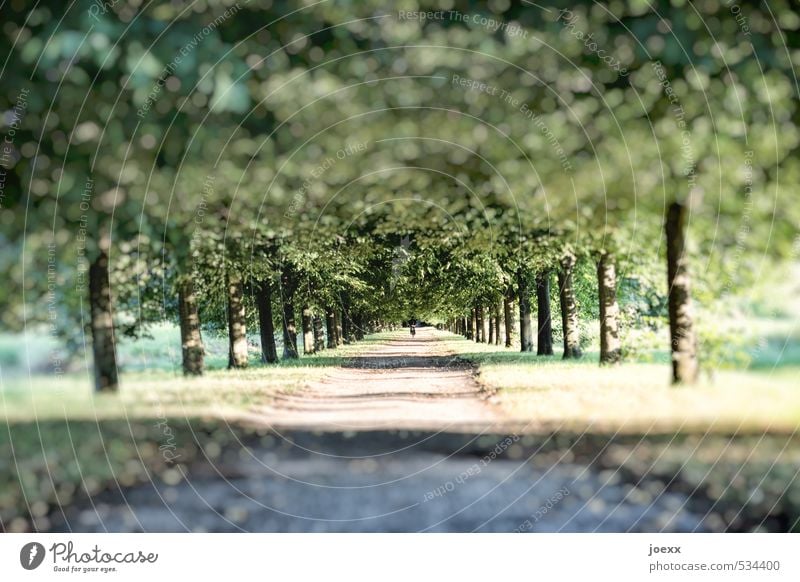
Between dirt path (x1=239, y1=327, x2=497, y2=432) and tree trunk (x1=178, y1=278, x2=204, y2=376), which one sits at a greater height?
tree trunk (x1=178, y1=278, x2=204, y2=376)

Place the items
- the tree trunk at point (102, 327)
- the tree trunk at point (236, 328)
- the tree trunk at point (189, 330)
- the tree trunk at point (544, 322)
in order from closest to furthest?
the tree trunk at point (102, 327), the tree trunk at point (189, 330), the tree trunk at point (236, 328), the tree trunk at point (544, 322)

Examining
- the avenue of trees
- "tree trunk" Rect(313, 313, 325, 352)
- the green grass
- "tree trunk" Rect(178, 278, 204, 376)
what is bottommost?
"tree trunk" Rect(313, 313, 325, 352)

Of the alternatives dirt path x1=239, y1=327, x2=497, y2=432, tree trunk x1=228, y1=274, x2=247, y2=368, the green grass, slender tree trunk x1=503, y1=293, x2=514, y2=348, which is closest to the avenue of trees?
the green grass

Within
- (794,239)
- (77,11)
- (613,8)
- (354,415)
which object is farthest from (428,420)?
(77,11)

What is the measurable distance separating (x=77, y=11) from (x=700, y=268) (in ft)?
31.6

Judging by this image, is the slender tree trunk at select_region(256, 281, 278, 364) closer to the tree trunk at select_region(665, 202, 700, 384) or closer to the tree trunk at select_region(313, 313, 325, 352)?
the tree trunk at select_region(313, 313, 325, 352)

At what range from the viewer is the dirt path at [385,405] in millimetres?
12484

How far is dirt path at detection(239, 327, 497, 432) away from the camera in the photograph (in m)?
12.5

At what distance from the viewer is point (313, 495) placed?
892 cm

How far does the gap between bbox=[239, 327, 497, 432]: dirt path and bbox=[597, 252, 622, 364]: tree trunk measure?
134 inches

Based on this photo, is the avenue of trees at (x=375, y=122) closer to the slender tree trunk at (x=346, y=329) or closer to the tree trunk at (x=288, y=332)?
the tree trunk at (x=288, y=332)

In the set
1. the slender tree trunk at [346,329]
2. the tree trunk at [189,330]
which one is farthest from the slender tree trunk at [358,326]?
the tree trunk at [189,330]

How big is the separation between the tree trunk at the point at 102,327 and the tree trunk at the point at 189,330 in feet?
15.0

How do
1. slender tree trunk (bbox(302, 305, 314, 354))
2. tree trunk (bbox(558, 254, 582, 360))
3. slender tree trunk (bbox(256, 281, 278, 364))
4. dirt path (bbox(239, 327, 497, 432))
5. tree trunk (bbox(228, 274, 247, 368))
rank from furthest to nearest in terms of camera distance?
slender tree trunk (bbox(302, 305, 314, 354)), slender tree trunk (bbox(256, 281, 278, 364)), tree trunk (bbox(558, 254, 582, 360)), tree trunk (bbox(228, 274, 247, 368)), dirt path (bbox(239, 327, 497, 432))
